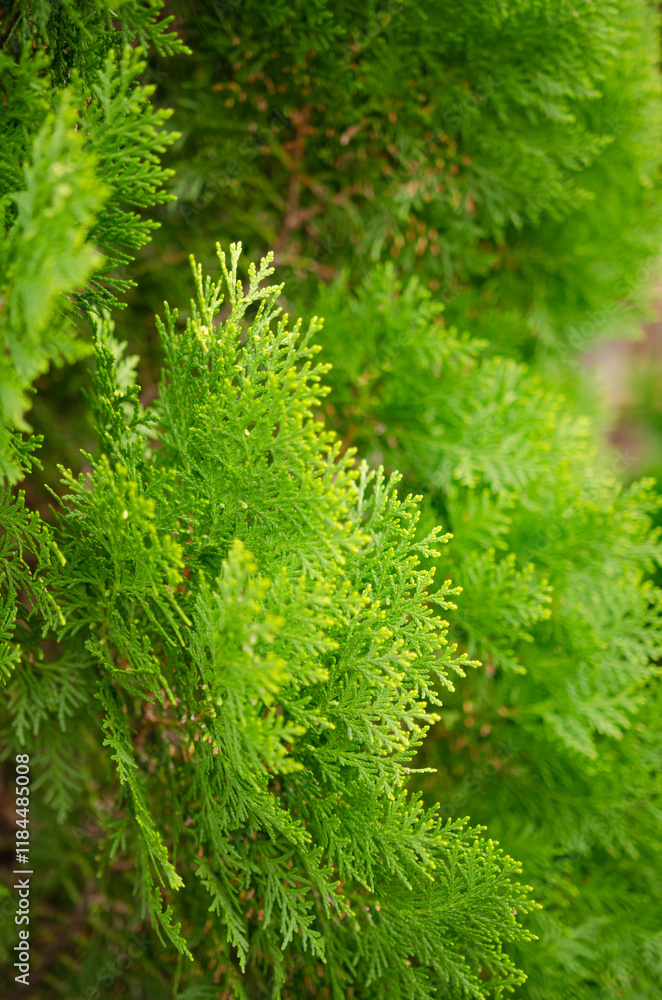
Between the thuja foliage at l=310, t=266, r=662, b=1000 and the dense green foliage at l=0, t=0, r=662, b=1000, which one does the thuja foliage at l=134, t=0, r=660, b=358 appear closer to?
the dense green foliage at l=0, t=0, r=662, b=1000

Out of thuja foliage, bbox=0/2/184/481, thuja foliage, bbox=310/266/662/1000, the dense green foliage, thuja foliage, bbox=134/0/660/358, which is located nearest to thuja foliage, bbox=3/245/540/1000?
the dense green foliage

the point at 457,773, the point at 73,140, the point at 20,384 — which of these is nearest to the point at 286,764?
the point at 20,384

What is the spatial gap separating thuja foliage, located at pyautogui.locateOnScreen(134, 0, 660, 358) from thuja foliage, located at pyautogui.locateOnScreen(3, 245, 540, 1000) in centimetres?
56

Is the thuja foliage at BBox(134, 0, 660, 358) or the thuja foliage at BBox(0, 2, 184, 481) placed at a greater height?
the thuja foliage at BBox(134, 0, 660, 358)

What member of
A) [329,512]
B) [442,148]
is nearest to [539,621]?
[329,512]

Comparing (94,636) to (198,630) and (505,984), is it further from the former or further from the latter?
(505,984)

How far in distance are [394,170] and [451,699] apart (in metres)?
1.13

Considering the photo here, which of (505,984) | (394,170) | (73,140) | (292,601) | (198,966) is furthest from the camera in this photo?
(394,170)

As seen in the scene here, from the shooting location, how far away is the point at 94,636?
0.99 meters

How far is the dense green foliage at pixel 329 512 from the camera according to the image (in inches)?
32.4

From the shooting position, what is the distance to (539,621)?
128 cm

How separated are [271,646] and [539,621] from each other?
0.69 m

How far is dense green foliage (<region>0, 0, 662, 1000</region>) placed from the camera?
824 mm

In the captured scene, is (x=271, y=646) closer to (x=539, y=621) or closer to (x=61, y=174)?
(x=61, y=174)
